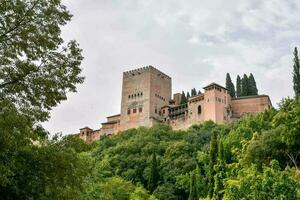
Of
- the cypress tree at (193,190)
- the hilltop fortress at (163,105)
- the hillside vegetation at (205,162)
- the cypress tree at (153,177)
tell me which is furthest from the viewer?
the hilltop fortress at (163,105)

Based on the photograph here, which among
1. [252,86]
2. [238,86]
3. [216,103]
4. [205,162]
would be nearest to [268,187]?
[205,162]

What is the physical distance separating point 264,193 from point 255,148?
64.3ft

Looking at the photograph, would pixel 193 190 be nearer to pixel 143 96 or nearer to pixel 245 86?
pixel 245 86

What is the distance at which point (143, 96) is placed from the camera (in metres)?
87.0

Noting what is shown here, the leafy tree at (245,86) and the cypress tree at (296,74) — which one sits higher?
the leafy tree at (245,86)

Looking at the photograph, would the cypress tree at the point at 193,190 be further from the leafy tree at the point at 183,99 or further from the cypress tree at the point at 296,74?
the leafy tree at the point at 183,99

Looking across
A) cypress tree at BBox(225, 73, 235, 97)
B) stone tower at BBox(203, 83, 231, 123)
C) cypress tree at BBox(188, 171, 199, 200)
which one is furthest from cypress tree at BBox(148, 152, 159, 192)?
cypress tree at BBox(225, 73, 235, 97)

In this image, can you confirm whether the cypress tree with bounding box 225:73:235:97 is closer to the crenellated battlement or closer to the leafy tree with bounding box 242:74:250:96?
the leafy tree with bounding box 242:74:250:96

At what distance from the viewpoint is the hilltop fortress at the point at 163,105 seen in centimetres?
7600

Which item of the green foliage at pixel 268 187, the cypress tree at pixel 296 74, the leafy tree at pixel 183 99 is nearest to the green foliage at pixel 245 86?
the leafy tree at pixel 183 99

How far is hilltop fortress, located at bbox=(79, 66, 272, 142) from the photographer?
7600 centimetres

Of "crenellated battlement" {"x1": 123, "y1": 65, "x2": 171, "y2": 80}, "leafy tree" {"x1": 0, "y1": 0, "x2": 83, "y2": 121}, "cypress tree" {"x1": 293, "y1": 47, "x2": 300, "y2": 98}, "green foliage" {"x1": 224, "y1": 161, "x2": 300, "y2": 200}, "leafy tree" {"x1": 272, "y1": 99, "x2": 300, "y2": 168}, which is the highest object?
"crenellated battlement" {"x1": 123, "y1": 65, "x2": 171, "y2": 80}

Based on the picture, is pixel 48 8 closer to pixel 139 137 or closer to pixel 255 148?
pixel 255 148

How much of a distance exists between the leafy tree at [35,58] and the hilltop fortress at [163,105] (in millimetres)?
62803
